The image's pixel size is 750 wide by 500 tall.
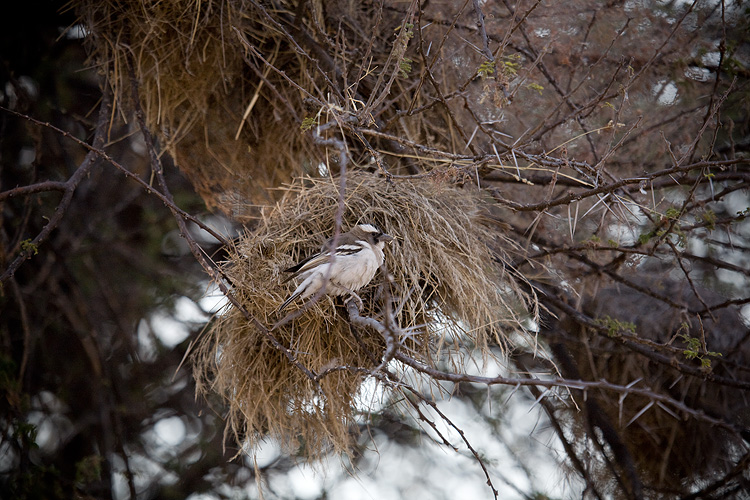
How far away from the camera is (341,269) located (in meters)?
2.30

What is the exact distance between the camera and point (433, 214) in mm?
2709

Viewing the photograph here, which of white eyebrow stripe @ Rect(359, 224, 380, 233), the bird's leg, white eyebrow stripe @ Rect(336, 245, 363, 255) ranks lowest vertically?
the bird's leg

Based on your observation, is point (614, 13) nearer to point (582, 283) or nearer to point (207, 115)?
point (582, 283)

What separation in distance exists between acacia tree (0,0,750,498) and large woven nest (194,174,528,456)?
13mm

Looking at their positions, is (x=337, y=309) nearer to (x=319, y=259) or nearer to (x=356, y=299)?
(x=356, y=299)

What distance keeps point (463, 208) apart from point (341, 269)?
0.85 metres

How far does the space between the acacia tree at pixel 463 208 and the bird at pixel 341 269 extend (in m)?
0.13

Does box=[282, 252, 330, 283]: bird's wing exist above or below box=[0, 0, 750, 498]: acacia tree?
below

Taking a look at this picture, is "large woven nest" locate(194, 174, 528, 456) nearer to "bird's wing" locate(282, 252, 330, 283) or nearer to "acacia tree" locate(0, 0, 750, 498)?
"acacia tree" locate(0, 0, 750, 498)

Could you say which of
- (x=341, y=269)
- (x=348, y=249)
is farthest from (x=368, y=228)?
(x=341, y=269)

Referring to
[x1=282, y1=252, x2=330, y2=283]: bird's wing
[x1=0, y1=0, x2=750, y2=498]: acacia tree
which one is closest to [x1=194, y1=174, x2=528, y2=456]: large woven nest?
[x1=0, y1=0, x2=750, y2=498]: acacia tree

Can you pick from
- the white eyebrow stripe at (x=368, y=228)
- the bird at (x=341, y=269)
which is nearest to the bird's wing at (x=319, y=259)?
the bird at (x=341, y=269)

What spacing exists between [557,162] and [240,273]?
132 cm

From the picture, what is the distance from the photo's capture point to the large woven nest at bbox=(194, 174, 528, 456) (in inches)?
99.7
